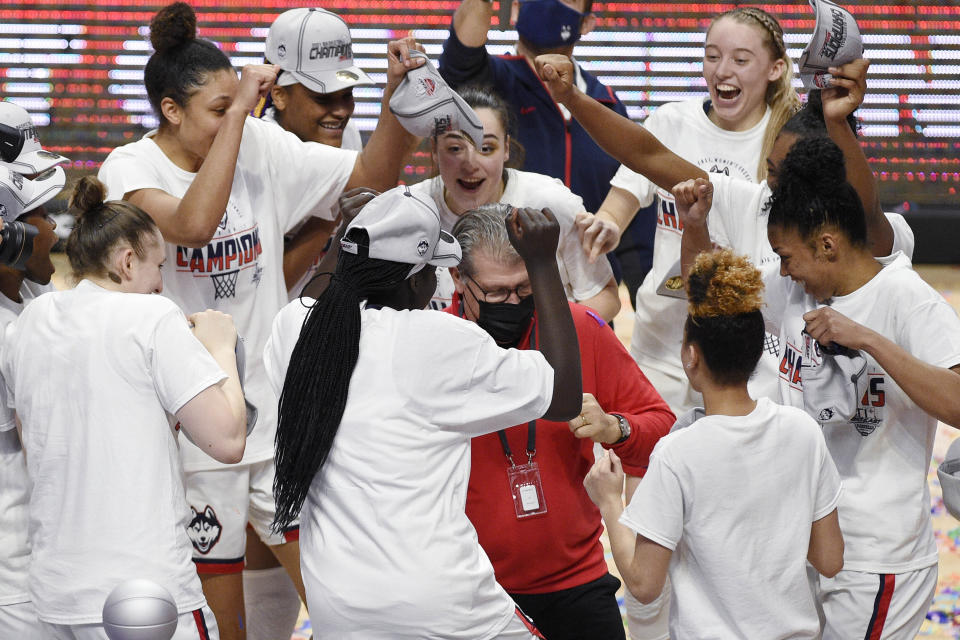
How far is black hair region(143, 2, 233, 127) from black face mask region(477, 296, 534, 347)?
3.47 ft

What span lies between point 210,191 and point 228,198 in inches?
3.9

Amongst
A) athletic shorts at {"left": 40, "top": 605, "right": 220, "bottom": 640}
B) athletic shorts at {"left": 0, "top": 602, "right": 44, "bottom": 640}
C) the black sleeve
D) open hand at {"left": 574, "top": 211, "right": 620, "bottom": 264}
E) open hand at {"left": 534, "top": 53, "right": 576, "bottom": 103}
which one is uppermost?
open hand at {"left": 534, "top": 53, "right": 576, "bottom": 103}

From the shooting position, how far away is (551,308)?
8.42 feet

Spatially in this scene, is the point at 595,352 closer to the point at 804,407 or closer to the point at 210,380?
the point at 804,407

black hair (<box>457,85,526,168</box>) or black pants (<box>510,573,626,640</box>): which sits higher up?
black hair (<box>457,85,526,168</box>)

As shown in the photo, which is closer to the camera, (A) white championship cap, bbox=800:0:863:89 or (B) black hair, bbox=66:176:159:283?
(B) black hair, bbox=66:176:159:283

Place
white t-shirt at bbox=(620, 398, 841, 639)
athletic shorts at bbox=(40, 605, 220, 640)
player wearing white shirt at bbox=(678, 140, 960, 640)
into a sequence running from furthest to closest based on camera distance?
player wearing white shirt at bbox=(678, 140, 960, 640) < athletic shorts at bbox=(40, 605, 220, 640) < white t-shirt at bbox=(620, 398, 841, 639)

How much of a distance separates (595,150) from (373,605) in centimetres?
248

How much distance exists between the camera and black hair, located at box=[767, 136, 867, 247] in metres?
2.82

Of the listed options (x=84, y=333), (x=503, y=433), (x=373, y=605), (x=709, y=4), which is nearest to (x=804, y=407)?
(x=503, y=433)

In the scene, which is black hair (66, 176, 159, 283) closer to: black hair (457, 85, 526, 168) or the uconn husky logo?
the uconn husky logo

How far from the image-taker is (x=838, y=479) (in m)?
2.56

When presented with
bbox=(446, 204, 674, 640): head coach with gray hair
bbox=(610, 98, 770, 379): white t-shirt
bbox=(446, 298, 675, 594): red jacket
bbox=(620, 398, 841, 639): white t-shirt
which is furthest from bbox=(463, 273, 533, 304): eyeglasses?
bbox=(610, 98, 770, 379): white t-shirt

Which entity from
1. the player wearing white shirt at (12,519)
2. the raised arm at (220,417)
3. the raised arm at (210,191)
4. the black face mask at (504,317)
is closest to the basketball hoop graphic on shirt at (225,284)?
the raised arm at (210,191)
